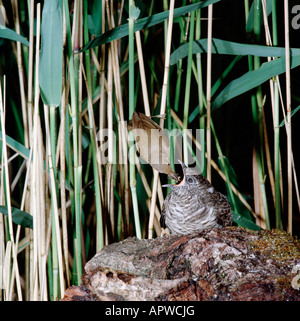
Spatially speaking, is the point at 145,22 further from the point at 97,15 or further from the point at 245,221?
the point at 245,221

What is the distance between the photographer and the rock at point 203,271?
652mm

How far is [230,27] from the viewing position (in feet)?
4.47

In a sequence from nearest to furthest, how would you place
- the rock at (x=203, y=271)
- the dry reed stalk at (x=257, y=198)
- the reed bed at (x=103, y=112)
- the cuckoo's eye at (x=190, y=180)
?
the rock at (x=203, y=271), the reed bed at (x=103, y=112), the cuckoo's eye at (x=190, y=180), the dry reed stalk at (x=257, y=198)

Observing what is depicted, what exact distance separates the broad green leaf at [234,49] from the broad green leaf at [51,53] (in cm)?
31

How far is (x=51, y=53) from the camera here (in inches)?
29.3

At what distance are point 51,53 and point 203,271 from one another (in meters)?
0.48

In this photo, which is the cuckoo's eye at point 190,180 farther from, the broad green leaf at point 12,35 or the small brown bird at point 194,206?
the broad green leaf at point 12,35

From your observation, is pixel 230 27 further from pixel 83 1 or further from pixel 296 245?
pixel 296 245

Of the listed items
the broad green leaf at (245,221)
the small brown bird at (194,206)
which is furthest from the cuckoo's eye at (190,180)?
the broad green leaf at (245,221)

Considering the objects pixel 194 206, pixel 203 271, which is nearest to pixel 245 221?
pixel 194 206

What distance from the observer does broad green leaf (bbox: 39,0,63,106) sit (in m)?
0.73

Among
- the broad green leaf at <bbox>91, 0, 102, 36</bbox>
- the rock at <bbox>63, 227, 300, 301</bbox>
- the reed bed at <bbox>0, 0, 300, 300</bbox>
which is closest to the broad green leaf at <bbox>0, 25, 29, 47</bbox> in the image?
the reed bed at <bbox>0, 0, 300, 300</bbox>
